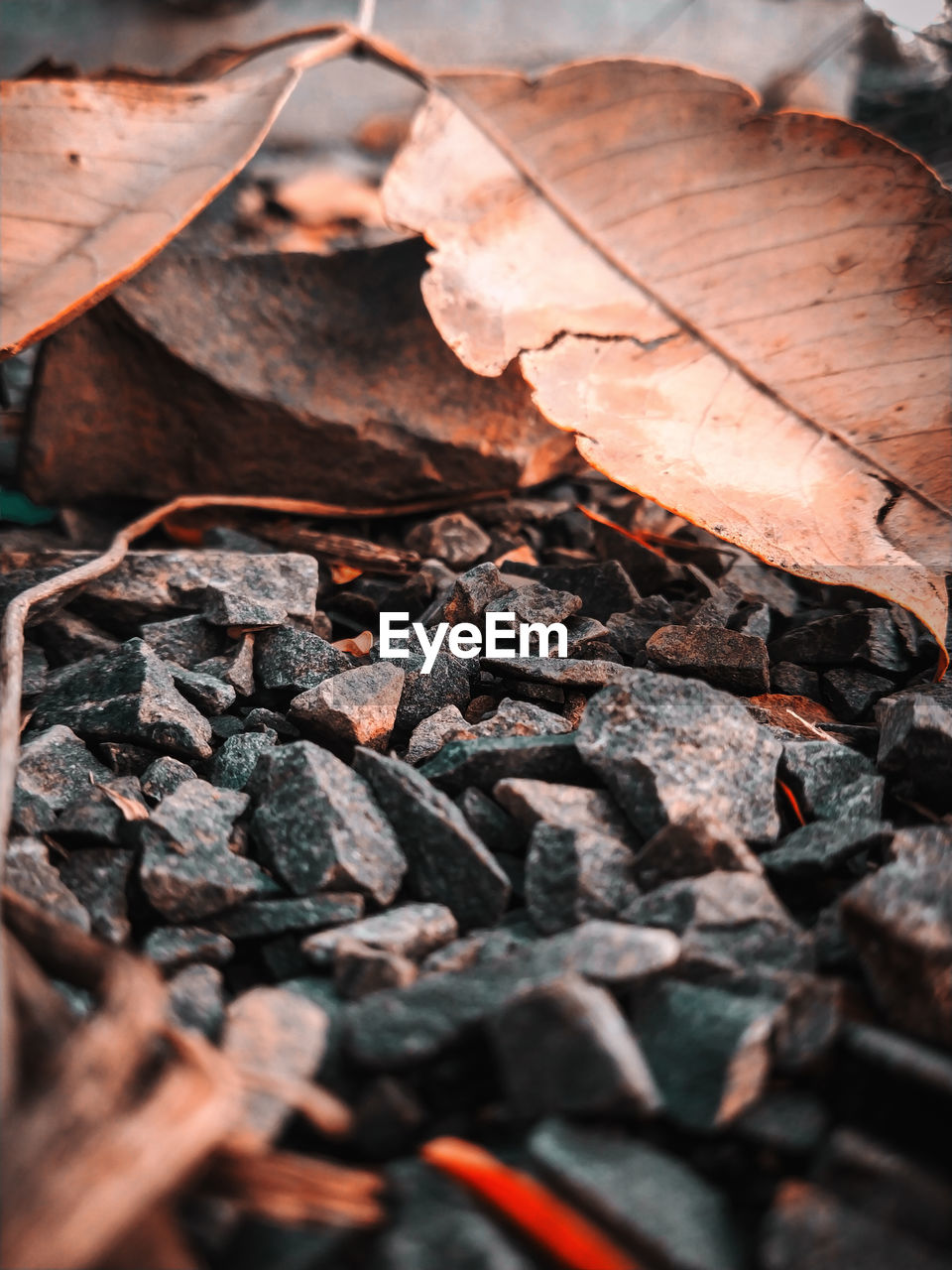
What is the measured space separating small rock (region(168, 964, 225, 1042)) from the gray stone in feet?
0.86

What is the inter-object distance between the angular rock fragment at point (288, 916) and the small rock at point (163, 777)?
191mm

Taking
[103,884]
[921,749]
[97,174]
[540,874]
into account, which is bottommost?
[103,884]

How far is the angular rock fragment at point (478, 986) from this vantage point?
625 mm

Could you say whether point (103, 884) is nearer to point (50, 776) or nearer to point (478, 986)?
point (50, 776)

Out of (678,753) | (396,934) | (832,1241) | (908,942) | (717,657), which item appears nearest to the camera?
(832,1241)

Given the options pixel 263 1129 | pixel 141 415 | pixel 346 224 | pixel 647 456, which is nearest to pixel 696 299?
pixel 647 456

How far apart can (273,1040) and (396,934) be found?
0.46 ft

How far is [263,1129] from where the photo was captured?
0.56 m

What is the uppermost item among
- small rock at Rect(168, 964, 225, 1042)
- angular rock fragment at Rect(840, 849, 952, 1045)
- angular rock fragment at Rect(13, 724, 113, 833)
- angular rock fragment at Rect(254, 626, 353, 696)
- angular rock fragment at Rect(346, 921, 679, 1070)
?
angular rock fragment at Rect(840, 849, 952, 1045)

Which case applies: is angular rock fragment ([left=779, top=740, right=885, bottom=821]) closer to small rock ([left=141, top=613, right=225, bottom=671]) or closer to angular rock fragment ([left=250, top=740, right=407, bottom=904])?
angular rock fragment ([left=250, top=740, right=407, bottom=904])

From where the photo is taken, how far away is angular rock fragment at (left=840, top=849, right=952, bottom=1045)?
2.00ft

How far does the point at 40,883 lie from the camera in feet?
2.61

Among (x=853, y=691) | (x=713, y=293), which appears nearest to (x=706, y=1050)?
(x=853, y=691)

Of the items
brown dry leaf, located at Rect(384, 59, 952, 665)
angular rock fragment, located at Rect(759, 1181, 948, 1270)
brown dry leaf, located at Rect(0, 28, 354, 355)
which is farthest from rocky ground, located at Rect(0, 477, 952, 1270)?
brown dry leaf, located at Rect(0, 28, 354, 355)
